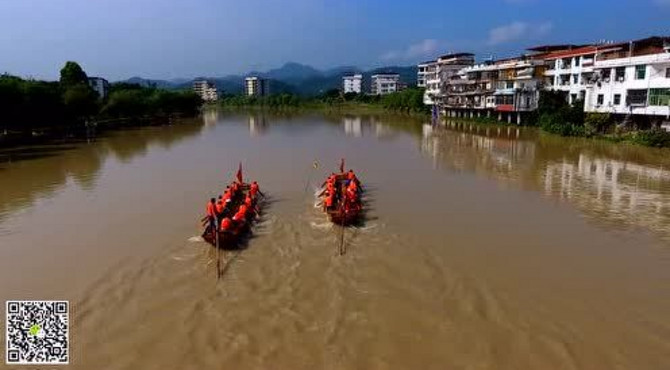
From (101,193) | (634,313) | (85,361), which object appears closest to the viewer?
(85,361)

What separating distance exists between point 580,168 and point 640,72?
520 inches

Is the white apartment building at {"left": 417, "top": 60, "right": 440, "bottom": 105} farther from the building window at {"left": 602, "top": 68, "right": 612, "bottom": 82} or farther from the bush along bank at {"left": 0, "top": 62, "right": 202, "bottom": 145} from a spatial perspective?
the bush along bank at {"left": 0, "top": 62, "right": 202, "bottom": 145}

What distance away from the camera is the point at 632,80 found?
36875mm

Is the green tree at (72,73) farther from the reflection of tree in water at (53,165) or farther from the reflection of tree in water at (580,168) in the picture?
the reflection of tree in water at (580,168)

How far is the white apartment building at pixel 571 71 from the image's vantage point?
44.4 m

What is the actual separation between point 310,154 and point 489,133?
21.8m

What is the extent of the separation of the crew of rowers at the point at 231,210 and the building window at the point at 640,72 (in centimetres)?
2963

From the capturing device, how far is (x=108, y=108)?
5488 cm

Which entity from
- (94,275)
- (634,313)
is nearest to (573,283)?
(634,313)

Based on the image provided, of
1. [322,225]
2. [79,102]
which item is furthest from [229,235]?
[79,102]

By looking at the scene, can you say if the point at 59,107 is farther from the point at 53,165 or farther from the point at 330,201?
the point at 330,201

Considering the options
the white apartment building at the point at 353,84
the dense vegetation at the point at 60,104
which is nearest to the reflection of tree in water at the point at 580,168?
the dense vegetation at the point at 60,104

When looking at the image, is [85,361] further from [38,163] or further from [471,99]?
[471,99]
